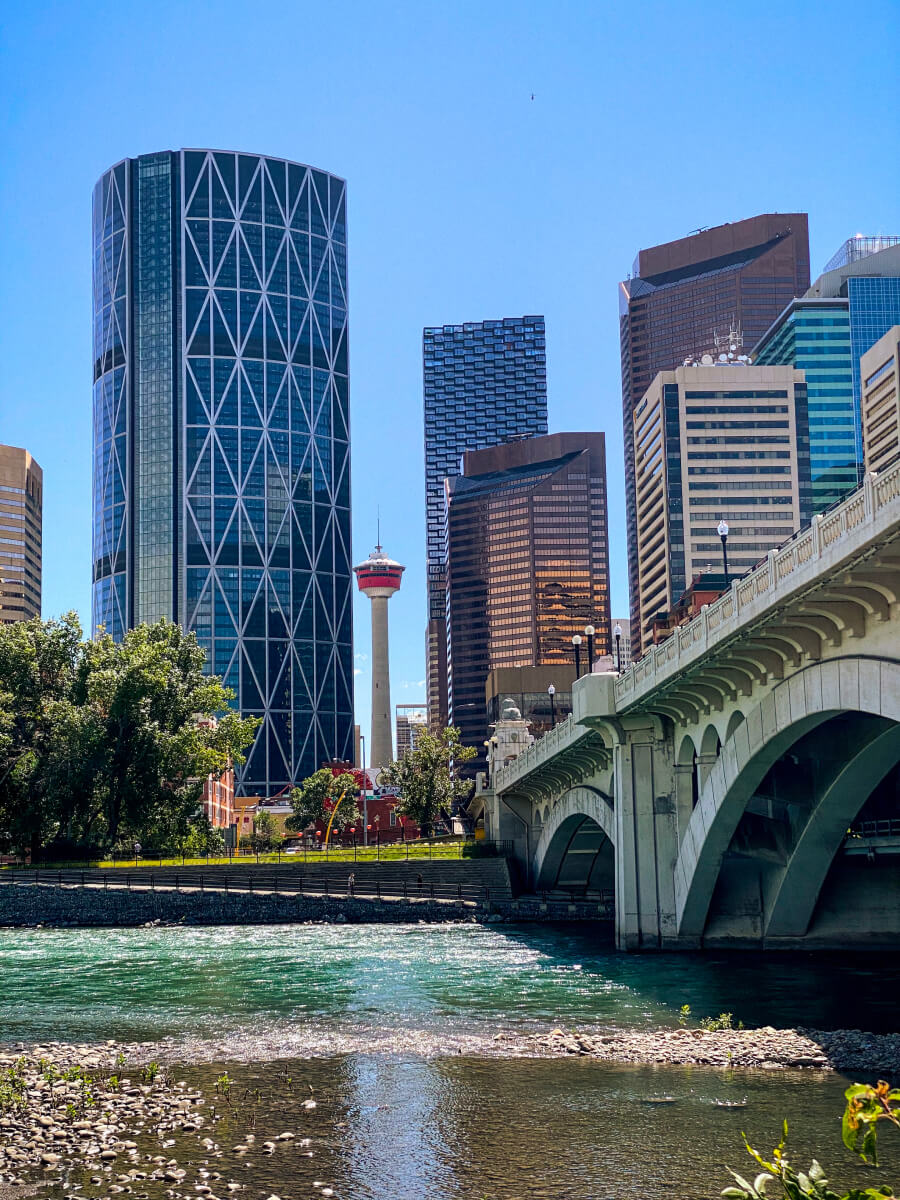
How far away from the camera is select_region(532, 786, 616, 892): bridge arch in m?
71.4

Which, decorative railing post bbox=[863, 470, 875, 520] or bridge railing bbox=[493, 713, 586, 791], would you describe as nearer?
decorative railing post bbox=[863, 470, 875, 520]

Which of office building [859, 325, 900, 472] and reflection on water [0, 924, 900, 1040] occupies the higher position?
office building [859, 325, 900, 472]

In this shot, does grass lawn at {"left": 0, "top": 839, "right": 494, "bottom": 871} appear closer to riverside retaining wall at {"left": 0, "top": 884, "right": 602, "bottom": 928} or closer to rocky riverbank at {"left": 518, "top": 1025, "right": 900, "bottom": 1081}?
riverside retaining wall at {"left": 0, "top": 884, "right": 602, "bottom": 928}

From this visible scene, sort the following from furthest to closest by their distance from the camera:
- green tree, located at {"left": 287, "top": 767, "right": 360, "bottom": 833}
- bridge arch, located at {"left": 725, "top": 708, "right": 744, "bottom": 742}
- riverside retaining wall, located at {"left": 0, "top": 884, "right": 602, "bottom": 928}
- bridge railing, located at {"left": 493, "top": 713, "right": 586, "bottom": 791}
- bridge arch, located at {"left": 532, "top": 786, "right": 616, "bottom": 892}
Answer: green tree, located at {"left": 287, "top": 767, "right": 360, "bottom": 833} → riverside retaining wall, located at {"left": 0, "top": 884, "right": 602, "bottom": 928} → bridge arch, located at {"left": 532, "top": 786, "right": 616, "bottom": 892} → bridge railing, located at {"left": 493, "top": 713, "right": 586, "bottom": 791} → bridge arch, located at {"left": 725, "top": 708, "right": 744, "bottom": 742}

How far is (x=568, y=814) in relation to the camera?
69812 mm

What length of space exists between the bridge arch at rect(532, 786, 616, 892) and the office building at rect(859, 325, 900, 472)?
373 feet

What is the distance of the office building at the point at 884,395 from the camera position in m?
184

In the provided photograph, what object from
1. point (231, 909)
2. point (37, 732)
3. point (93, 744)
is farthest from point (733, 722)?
point (37, 732)

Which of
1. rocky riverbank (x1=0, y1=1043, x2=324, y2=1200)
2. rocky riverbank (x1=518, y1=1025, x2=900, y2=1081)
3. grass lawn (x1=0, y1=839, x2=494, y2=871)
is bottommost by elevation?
grass lawn (x1=0, y1=839, x2=494, y2=871)

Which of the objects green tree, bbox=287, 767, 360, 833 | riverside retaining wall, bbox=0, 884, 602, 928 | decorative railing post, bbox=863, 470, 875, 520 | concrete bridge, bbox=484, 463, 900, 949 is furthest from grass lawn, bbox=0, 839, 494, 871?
decorative railing post, bbox=863, 470, 875, 520

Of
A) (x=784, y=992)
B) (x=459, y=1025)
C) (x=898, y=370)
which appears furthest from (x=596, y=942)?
(x=898, y=370)

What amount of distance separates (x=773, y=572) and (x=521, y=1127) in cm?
1409

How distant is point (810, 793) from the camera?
1666 inches

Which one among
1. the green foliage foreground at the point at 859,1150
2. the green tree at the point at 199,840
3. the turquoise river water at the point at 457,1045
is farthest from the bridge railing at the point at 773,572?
the green tree at the point at 199,840
